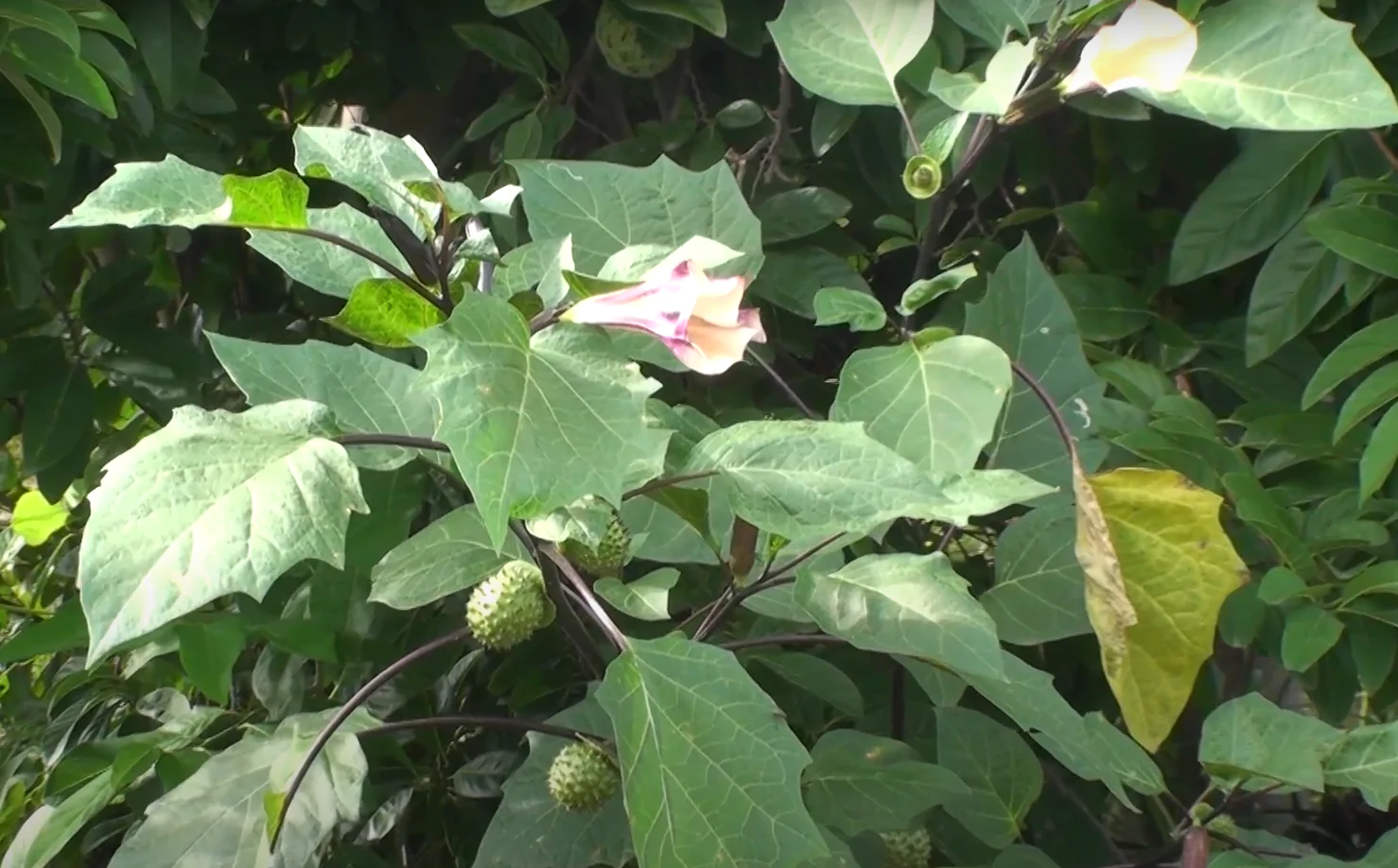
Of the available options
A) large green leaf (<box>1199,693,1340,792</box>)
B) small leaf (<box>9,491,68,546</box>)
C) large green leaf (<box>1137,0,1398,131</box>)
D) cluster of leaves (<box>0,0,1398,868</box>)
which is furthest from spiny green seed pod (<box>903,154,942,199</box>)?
small leaf (<box>9,491,68,546</box>)

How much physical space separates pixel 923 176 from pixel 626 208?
15cm

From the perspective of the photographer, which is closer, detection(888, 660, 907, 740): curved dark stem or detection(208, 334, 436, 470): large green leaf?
detection(208, 334, 436, 470): large green leaf

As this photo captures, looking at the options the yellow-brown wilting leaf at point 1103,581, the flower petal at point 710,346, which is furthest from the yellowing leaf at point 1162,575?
the flower petal at point 710,346

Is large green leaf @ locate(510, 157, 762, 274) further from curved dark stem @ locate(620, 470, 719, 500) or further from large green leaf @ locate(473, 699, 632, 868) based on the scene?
large green leaf @ locate(473, 699, 632, 868)

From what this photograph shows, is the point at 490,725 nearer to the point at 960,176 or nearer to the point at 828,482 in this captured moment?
the point at 828,482

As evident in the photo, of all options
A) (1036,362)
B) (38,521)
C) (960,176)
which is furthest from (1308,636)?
(38,521)

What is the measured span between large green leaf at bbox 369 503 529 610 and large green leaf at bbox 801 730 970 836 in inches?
7.6

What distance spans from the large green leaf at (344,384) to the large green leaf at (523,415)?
0.11 metres

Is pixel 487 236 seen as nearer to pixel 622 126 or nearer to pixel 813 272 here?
pixel 813 272

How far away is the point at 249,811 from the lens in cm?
44

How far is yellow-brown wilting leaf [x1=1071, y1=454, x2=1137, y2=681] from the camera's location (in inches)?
17.1

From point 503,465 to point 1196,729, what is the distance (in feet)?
2.24

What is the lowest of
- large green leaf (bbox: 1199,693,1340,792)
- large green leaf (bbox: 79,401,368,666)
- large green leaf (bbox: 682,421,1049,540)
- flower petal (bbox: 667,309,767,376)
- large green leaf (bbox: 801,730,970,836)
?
large green leaf (bbox: 801,730,970,836)

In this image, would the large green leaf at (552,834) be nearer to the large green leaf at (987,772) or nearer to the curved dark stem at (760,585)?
the curved dark stem at (760,585)
